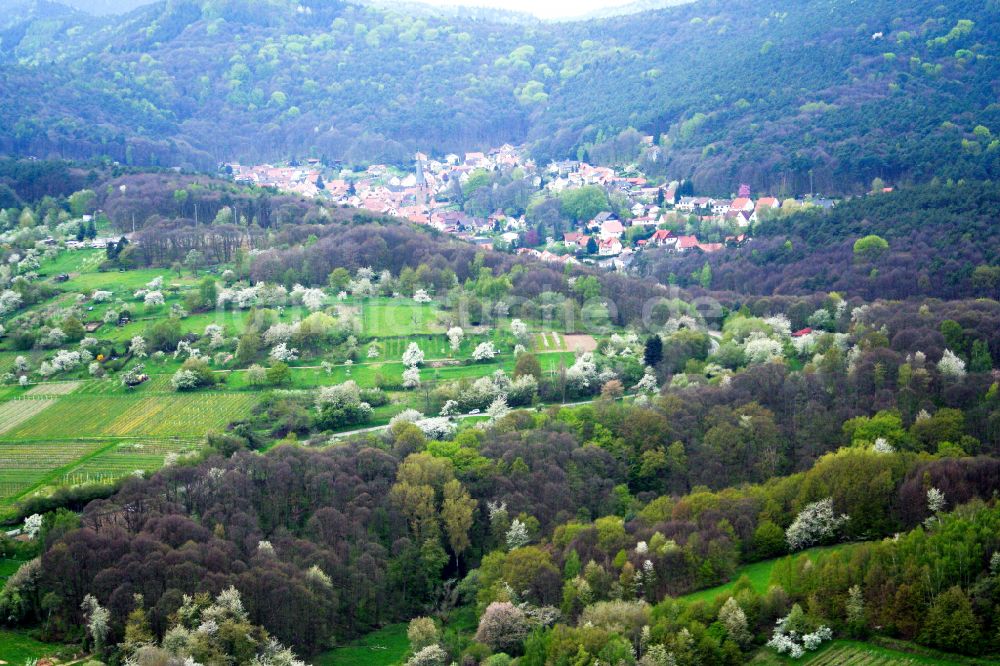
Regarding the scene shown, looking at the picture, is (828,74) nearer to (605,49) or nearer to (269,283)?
(605,49)

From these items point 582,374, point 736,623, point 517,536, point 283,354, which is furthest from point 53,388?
point 736,623

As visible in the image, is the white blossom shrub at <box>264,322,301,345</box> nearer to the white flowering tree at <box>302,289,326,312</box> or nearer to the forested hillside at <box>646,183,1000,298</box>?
the white flowering tree at <box>302,289,326,312</box>

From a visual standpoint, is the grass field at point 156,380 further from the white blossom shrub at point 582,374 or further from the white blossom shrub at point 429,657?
the white blossom shrub at point 429,657

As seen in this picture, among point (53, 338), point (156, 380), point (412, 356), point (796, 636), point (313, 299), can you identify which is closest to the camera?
point (796, 636)

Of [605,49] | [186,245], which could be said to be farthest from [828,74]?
[186,245]

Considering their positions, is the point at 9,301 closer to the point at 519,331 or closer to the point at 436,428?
the point at 519,331

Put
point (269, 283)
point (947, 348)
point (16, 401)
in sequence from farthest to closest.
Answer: point (269, 283)
point (16, 401)
point (947, 348)

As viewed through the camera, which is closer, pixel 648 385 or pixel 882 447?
pixel 882 447
